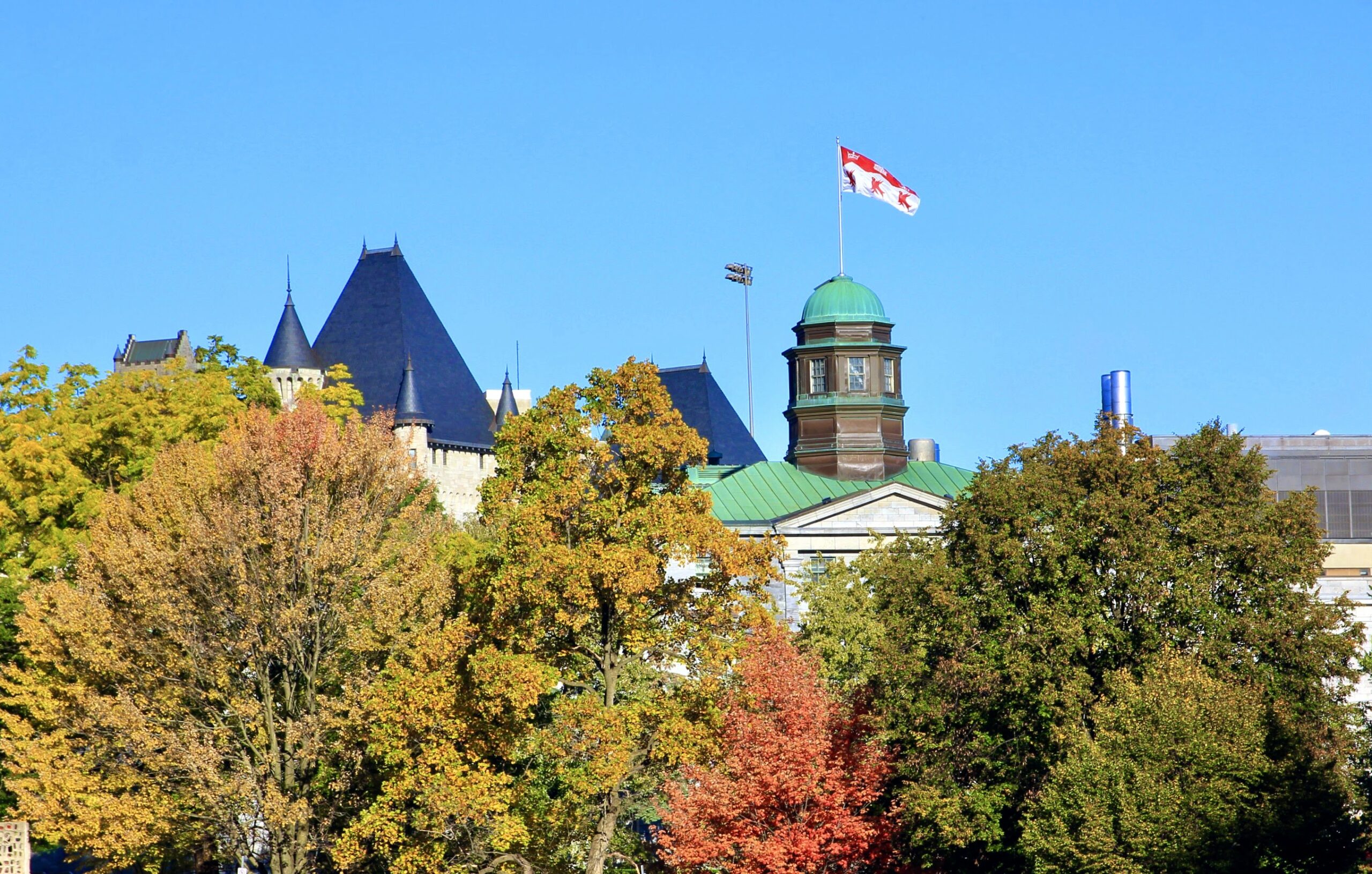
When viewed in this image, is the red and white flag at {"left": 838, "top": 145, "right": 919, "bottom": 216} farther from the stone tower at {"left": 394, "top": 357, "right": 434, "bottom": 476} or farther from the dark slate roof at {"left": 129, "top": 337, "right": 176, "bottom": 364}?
the dark slate roof at {"left": 129, "top": 337, "right": 176, "bottom": 364}

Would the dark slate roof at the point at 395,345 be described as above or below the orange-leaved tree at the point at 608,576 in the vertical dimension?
above

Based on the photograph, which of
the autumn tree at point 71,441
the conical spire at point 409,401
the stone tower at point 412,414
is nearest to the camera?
the autumn tree at point 71,441

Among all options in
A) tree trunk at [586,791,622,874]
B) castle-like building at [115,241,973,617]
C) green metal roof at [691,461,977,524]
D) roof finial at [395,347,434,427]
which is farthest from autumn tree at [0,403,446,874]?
roof finial at [395,347,434,427]

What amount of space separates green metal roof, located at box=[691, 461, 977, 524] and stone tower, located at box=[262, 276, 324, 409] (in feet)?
130

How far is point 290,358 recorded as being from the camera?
11600 cm

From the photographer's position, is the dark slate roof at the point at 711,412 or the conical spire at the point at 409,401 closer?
the conical spire at the point at 409,401

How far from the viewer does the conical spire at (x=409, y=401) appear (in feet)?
378

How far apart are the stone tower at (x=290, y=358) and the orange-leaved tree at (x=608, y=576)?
266 feet

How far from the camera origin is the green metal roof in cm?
7956

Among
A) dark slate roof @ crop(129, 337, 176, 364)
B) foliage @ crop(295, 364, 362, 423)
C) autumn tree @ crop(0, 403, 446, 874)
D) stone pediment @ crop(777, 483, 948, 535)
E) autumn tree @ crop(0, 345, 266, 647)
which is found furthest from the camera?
dark slate roof @ crop(129, 337, 176, 364)

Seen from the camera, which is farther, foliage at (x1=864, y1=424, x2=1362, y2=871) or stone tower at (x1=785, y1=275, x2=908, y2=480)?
stone tower at (x1=785, y1=275, x2=908, y2=480)

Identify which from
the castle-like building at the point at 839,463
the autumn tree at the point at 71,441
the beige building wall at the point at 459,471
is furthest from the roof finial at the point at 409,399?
the autumn tree at the point at 71,441

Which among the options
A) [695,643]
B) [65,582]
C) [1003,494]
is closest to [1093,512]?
[1003,494]

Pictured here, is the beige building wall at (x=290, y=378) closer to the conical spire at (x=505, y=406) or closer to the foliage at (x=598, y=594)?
the conical spire at (x=505, y=406)
